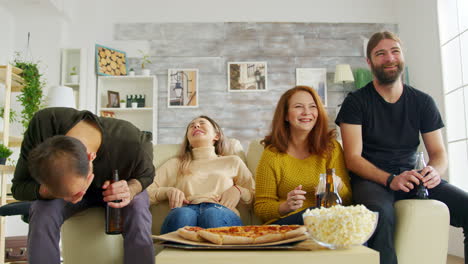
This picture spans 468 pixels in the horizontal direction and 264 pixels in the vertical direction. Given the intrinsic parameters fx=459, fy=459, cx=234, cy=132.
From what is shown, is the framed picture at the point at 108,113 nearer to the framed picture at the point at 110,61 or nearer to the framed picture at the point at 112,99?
the framed picture at the point at 112,99

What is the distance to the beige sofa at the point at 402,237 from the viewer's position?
1.92m

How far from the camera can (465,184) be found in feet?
13.6

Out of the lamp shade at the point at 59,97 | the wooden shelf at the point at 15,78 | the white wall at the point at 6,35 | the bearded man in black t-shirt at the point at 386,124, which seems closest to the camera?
the bearded man in black t-shirt at the point at 386,124

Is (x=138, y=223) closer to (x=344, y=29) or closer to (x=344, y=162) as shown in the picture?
(x=344, y=162)

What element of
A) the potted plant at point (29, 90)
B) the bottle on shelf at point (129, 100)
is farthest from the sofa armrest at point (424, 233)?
the bottle on shelf at point (129, 100)

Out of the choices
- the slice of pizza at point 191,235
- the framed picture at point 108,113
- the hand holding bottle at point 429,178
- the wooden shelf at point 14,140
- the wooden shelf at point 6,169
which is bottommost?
the slice of pizza at point 191,235

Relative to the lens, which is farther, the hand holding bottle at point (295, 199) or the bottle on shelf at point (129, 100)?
the bottle on shelf at point (129, 100)

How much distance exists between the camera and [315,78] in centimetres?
579

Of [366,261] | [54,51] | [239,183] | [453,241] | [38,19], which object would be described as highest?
[38,19]

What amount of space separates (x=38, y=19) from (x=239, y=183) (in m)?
3.99

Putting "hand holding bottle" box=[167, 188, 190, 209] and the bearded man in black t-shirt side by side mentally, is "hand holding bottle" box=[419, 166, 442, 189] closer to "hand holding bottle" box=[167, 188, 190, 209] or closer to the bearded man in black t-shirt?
the bearded man in black t-shirt

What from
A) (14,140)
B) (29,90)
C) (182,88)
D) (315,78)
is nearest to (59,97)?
(29,90)

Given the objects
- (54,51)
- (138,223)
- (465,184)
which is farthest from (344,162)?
(54,51)

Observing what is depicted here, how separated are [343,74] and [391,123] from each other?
3.26 meters
